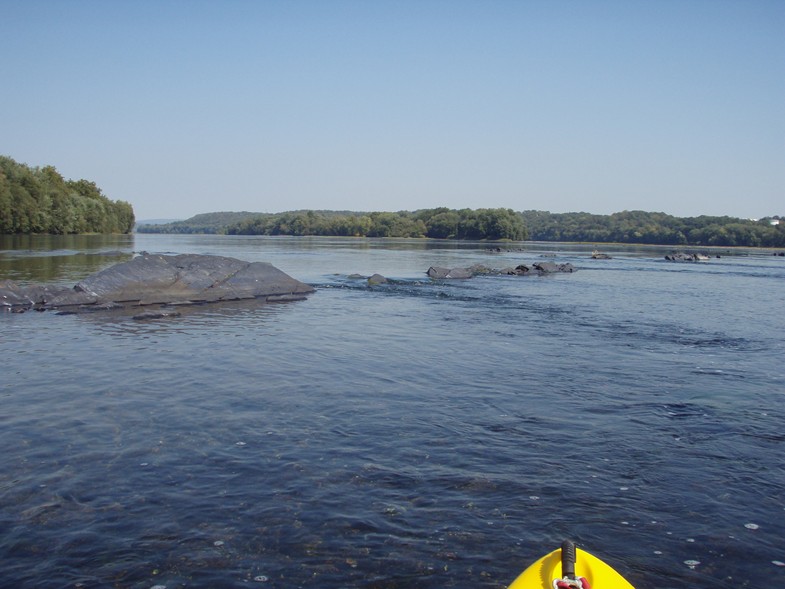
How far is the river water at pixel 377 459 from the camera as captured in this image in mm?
5426

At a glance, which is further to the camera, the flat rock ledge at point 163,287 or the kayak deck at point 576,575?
the flat rock ledge at point 163,287

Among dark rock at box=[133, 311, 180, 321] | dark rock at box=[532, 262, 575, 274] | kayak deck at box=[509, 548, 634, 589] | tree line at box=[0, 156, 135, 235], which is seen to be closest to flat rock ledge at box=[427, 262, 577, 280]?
dark rock at box=[532, 262, 575, 274]

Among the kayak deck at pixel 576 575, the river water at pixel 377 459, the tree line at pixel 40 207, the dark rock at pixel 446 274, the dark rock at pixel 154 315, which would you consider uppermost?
the tree line at pixel 40 207

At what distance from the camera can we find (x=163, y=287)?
22906mm

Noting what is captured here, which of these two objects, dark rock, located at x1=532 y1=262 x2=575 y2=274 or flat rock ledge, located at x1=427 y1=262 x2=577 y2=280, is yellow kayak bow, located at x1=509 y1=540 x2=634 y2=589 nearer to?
flat rock ledge, located at x1=427 y1=262 x2=577 y2=280

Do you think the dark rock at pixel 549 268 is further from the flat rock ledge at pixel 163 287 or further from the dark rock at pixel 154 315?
the dark rock at pixel 154 315

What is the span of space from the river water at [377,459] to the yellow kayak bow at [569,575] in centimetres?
107

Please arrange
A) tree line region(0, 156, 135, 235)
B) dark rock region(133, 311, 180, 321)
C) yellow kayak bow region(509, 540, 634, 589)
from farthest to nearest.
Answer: tree line region(0, 156, 135, 235) → dark rock region(133, 311, 180, 321) → yellow kayak bow region(509, 540, 634, 589)

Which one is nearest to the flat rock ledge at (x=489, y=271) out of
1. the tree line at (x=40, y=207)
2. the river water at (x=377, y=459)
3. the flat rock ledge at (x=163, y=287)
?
the flat rock ledge at (x=163, y=287)

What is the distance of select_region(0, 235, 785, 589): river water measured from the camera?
5.43 meters

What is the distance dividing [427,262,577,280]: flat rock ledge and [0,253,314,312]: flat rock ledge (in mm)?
13059

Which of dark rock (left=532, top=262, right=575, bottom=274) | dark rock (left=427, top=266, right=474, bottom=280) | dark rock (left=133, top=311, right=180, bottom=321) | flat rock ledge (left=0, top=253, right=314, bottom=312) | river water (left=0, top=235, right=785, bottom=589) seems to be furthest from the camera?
dark rock (left=532, top=262, right=575, bottom=274)

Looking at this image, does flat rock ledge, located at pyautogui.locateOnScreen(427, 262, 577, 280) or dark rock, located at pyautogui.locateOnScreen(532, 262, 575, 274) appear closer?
flat rock ledge, located at pyautogui.locateOnScreen(427, 262, 577, 280)

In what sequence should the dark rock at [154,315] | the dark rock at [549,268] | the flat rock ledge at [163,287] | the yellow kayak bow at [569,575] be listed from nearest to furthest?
1. the yellow kayak bow at [569,575]
2. the dark rock at [154,315]
3. the flat rock ledge at [163,287]
4. the dark rock at [549,268]
